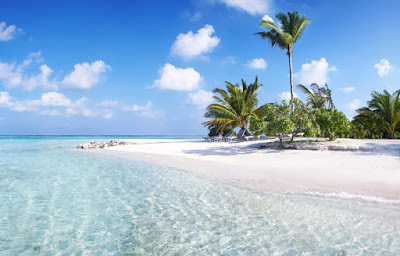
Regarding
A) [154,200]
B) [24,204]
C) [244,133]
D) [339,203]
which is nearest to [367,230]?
[339,203]

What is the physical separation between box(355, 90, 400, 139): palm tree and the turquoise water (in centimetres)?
1899

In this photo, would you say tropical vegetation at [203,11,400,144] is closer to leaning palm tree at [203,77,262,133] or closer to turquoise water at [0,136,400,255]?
leaning palm tree at [203,77,262,133]

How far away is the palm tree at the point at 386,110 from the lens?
19.7 meters

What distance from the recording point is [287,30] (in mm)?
20047

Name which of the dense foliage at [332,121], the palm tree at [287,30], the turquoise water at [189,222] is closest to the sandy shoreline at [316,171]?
the turquoise water at [189,222]

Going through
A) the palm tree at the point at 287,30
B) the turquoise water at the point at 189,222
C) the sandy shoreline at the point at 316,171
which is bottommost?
the turquoise water at the point at 189,222

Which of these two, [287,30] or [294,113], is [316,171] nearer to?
[294,113]

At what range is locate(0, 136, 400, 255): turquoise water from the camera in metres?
3.28

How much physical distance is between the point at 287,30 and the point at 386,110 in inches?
406

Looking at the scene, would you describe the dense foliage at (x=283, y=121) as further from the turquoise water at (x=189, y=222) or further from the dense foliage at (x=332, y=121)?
the turquoise water at (x=189, y=222)

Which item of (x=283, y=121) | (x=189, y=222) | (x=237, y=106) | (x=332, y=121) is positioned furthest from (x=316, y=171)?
(x=237, y=106)

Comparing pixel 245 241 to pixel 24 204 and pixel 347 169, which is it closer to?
pixel 24 204

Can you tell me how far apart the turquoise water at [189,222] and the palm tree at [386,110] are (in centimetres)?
1899

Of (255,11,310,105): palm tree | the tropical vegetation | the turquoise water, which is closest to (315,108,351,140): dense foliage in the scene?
the tropical vegetation
